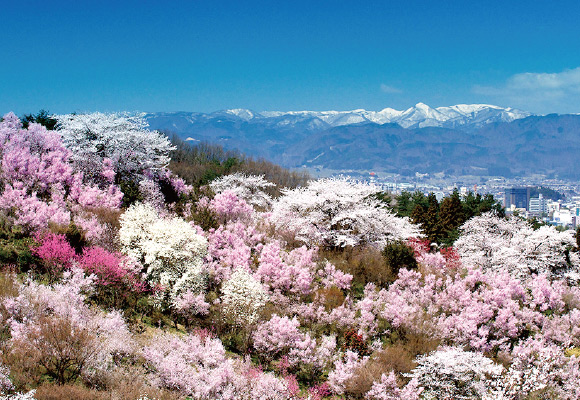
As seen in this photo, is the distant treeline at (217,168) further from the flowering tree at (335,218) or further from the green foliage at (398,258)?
the green foliage at (398,258)

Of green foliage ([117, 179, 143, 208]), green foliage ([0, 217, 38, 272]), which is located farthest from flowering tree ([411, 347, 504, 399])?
green foliage ([117, 179, 143, 208])

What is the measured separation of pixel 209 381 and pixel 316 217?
9.62m

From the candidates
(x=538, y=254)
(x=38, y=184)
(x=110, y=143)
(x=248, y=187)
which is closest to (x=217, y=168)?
(x=248, y=187)

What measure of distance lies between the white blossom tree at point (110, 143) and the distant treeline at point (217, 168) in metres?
4.57

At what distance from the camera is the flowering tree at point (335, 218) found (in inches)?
591

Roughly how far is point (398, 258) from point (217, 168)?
155ft

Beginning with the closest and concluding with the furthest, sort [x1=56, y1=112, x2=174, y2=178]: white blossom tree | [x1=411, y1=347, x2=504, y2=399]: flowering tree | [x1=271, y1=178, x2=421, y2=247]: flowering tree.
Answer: [x1=411, y1=347, x2=504, y2=399]: flowering tree → [x1=271, y1=178, x2=421, y2=247]: flowering tree → [x1=56, y1=112, x2=174, y2=178]: white blossom tree

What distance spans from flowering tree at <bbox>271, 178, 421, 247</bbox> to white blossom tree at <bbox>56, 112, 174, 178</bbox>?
6885mm

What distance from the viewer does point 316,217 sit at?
50.5 ft

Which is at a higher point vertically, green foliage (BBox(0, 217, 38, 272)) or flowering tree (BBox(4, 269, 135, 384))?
green foliage (BBox(0, 217, 38, 272))

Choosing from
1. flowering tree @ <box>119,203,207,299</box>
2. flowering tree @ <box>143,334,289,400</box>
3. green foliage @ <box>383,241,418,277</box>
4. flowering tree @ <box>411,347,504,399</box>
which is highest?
flowering tree @ <box>119,203,207,299</box>

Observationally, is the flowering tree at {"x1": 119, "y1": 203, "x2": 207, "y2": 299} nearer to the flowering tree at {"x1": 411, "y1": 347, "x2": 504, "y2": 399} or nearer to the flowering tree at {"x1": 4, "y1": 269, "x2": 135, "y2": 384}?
the flowering tree at {"x1": 4, "y1": 269, "x2": 135, "y2": 384}

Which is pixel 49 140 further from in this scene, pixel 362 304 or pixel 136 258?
pixel 362 304

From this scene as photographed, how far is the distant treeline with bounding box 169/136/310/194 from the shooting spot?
173 feet
